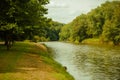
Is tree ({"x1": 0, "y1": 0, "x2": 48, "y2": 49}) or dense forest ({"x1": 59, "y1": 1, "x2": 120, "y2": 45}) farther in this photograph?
dense forest ({"x1": 59, "y1": 1, "x2": 120, "y2": 45})

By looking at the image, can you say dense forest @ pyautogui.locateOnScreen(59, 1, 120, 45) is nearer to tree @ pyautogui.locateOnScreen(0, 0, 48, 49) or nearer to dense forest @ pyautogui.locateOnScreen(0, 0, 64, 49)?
dense forest @ pyautogui.locateOnScreen(0, 0, 64, 49)

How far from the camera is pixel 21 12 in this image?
135 ft

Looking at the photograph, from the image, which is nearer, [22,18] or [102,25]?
[22,18]

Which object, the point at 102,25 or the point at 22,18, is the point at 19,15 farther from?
the point at 102,25

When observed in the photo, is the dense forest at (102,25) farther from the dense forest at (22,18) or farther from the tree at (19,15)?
the tree at (19,15)

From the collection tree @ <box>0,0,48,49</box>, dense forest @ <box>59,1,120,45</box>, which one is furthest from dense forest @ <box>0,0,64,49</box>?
dense forest @ <box>59,1,120,45</box>

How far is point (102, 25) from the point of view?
14938 cm

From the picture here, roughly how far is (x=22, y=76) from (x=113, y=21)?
10234 centimetres

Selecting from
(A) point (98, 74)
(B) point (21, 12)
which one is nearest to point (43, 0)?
(B) point (21, 12)

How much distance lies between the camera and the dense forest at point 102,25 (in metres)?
119

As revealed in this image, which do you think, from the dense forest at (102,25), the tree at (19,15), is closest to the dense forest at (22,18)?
the tree at (19,15)

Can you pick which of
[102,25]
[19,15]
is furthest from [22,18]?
[102,25]

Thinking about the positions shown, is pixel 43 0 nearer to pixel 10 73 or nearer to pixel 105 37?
pixel 10 73

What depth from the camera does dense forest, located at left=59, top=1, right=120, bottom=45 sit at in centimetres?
11919
